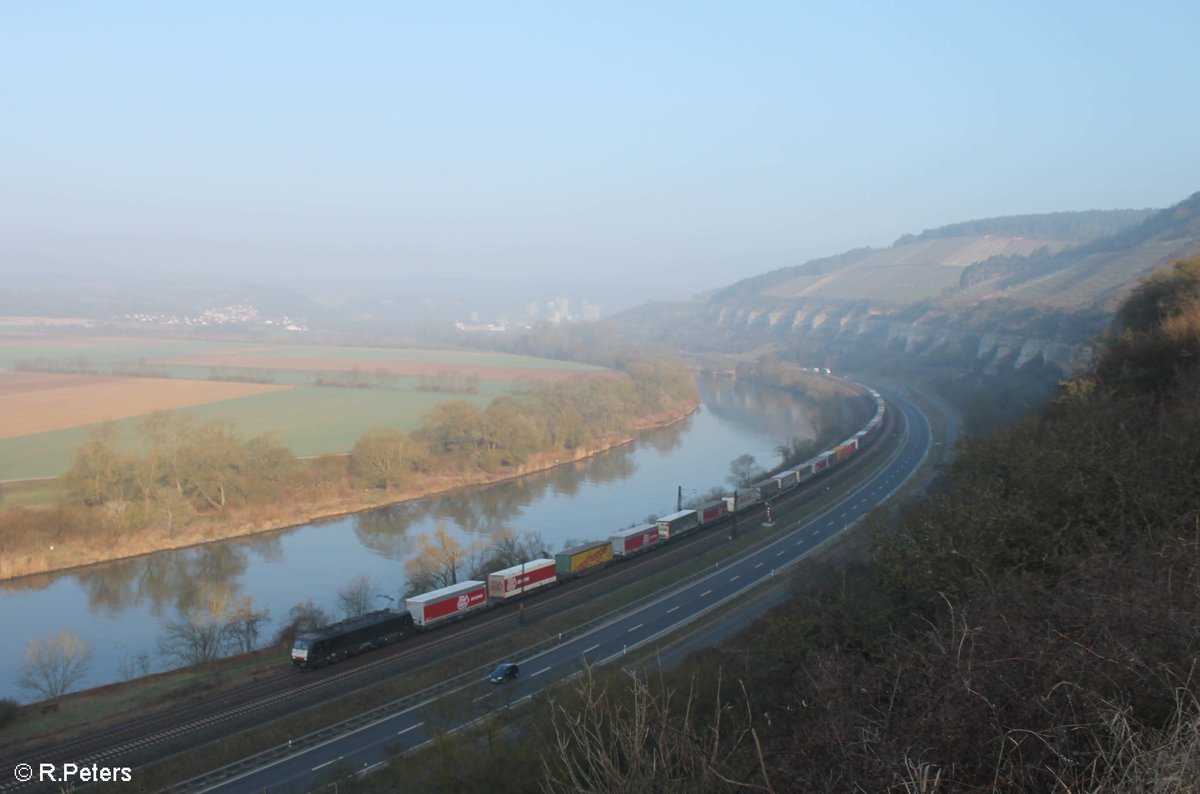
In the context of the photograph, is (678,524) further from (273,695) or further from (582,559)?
(273,695)

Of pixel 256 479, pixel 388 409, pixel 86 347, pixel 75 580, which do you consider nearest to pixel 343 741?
pixel 75 580

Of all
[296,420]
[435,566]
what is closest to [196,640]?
[435,566]

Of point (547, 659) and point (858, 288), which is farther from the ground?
point (858, 288)

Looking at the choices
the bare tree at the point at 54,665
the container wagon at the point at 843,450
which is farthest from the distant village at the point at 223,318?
the bare tree at the point at 54,665

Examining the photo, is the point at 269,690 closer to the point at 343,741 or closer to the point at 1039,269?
the point at 343,741

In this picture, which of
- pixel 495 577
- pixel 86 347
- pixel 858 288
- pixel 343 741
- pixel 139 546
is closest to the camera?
pixel 343 741

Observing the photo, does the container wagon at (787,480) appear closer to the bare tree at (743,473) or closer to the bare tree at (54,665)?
the bare tree at (743,473)

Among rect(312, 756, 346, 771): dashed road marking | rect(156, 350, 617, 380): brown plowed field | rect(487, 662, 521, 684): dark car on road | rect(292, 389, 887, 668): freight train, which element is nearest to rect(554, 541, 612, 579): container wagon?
rect(292, 389, 887, 668): freight train
